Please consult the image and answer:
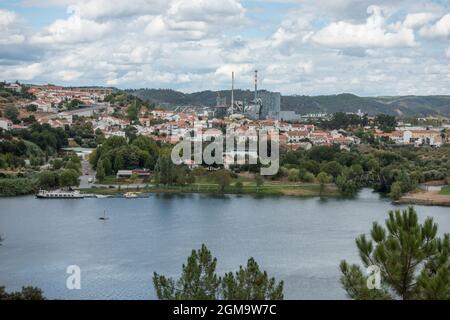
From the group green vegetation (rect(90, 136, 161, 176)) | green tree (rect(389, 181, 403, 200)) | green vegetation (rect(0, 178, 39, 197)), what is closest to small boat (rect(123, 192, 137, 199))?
green vegetation (rect(0, 178, 39, 197))

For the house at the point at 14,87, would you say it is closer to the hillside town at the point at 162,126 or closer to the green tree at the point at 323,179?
the hillside town at the point at 162,126

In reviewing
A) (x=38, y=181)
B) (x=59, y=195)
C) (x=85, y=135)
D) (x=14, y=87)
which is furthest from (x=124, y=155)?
(x=14, y=87)

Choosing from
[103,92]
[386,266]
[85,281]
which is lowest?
[85,281]

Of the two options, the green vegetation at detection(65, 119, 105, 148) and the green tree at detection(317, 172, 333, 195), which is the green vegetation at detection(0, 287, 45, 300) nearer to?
the green tree at detection(317, 172, 333, 195)

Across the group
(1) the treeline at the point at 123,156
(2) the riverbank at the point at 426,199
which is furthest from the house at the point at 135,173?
(2) the riverbank at the point at 426,199
